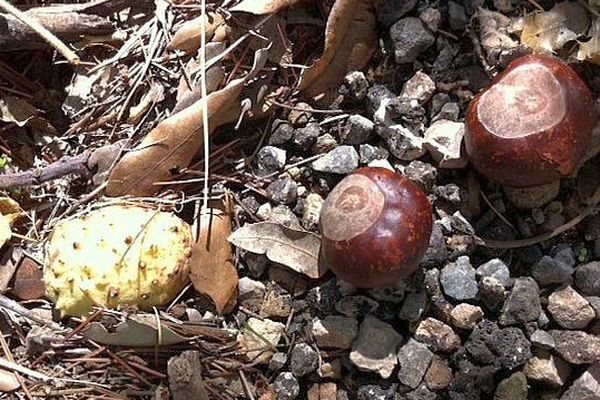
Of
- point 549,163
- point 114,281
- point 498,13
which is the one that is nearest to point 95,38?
point 114,281

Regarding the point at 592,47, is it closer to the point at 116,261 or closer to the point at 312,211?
the point at 312,211

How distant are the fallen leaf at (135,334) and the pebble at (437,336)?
707 millimetres

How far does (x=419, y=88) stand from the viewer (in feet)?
8.65

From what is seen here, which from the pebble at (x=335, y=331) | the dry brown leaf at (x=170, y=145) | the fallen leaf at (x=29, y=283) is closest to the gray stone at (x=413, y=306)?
the pebble at (x=335, y=331)

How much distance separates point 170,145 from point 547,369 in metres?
1.32

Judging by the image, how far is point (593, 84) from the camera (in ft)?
8.38

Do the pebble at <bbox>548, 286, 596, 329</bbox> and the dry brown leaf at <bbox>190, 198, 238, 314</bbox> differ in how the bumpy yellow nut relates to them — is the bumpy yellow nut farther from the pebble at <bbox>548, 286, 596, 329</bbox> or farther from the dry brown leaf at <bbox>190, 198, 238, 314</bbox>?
the pebble at <bbox>548, 286, 596, 329</bbox>

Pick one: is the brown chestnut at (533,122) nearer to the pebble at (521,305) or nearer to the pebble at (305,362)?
the pebble at (521,305)

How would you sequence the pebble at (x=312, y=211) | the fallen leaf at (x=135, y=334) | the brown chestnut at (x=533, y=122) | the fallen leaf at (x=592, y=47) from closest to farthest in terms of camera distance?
the brown chestnut at (x=533, y=122), the fallen leaf at (x=592, y=47), the fallen leaf at (x=135, y=334), the pebble at (x=312, y=211)

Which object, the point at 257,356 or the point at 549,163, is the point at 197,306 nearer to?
the point at 257,356

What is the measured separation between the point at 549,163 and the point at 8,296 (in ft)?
5.66

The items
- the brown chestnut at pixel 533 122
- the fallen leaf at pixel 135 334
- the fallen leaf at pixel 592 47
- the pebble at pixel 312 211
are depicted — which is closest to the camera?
the brown chestnut at pixel 533 122

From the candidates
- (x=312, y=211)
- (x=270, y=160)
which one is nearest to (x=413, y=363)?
(x=312, y=211)

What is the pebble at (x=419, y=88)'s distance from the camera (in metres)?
2.63
